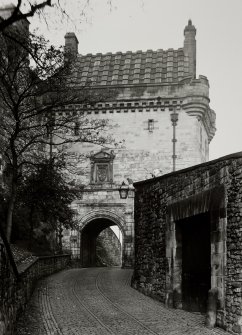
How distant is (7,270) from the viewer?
947 cm

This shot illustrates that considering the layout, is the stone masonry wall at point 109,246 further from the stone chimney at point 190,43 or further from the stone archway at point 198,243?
the stone archway at point 198,243

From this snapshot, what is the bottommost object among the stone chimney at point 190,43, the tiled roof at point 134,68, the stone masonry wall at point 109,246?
the stone masonry wall at point 109,246

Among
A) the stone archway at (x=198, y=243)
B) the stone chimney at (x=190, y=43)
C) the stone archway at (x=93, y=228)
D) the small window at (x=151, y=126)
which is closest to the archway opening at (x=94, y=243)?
the stone archway at (x=93, y=228)

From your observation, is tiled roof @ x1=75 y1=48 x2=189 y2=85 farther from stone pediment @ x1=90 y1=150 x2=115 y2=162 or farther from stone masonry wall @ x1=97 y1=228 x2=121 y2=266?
stone masonry wall @ x1=97 y1=228 x2=121 y2=266

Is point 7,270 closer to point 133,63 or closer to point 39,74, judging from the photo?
point 39,74

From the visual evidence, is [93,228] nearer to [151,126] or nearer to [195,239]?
[151,126]

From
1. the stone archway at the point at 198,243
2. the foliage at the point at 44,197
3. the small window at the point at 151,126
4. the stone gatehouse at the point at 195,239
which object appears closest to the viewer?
the stone gatehouse at the point at 195,239

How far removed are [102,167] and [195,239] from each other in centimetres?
1778

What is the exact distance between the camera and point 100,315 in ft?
42.0

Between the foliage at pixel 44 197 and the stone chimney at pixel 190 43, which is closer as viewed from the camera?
the foliage at pixel 44 197

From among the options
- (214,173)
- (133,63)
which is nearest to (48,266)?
(214,173)

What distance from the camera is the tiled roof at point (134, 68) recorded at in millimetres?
32031

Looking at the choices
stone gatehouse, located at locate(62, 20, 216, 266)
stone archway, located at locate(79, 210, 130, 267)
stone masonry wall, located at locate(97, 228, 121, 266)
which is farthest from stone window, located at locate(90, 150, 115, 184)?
stone masonry wall, located at locate(97, 228, 121, 266)

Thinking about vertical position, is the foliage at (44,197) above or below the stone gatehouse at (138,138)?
below
